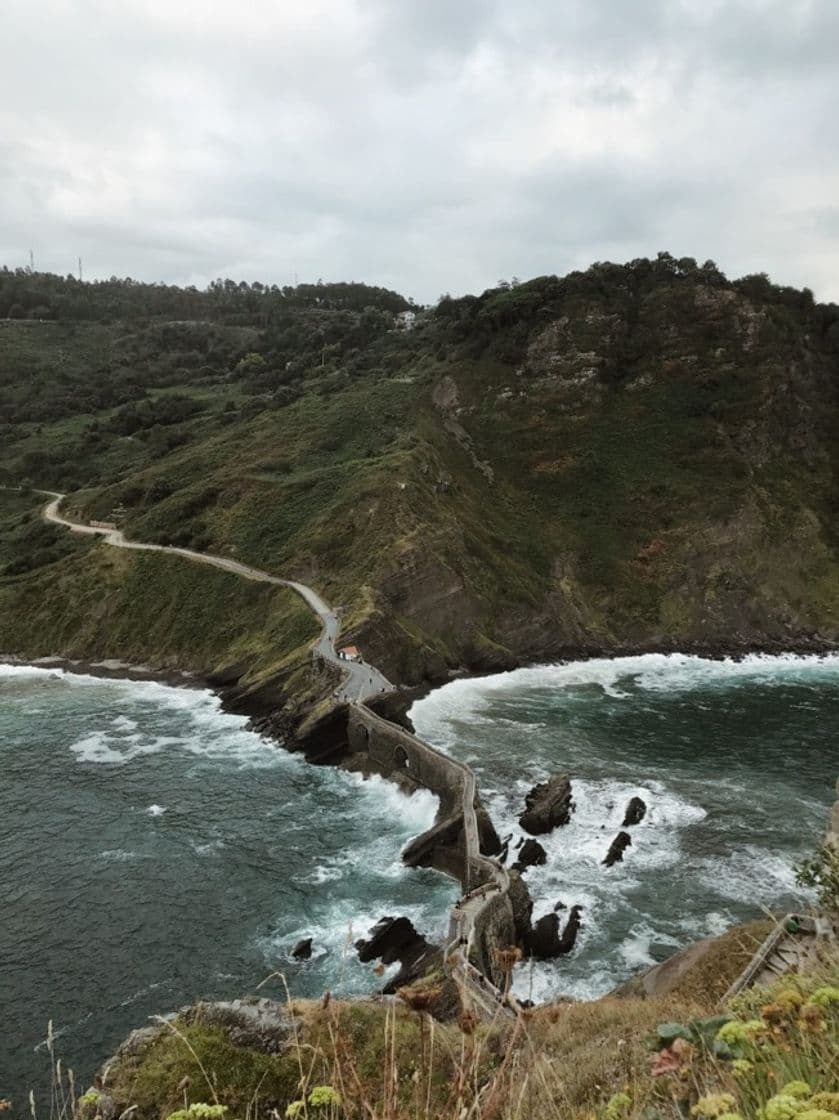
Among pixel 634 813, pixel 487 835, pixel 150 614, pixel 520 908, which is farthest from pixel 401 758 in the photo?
pixel 150 614

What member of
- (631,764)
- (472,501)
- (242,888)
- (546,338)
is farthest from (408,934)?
(546,338)

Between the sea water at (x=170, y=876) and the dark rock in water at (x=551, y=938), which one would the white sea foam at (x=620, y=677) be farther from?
the dark rock in water at (x=551, y=938)

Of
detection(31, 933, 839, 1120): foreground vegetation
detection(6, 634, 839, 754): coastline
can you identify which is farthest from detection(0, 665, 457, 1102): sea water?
detection(31, 933, 839, 1120): foreground vegetation

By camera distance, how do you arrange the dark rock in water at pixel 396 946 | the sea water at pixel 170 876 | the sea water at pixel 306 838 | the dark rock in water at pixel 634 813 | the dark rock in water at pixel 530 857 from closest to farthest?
the sea water at pixel 170 876, the sea water at pixel 306 838, the dark rock in water at pixel 396 946, the dark rock in water at pixel 530 857, the dark rock in water at pixel 634 813

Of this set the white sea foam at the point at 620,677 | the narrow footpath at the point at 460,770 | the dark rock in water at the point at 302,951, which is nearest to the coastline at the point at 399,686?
the white sea foam at the point at 620,677

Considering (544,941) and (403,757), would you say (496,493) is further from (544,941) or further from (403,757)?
(544,941)

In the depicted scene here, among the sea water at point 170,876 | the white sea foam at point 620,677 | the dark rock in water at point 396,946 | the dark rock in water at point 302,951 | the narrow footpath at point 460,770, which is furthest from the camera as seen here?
the white sea foam at point 620,677

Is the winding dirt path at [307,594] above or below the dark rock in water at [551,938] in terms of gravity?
above

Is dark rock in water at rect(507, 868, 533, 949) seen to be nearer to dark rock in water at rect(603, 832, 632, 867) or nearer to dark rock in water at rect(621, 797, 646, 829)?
dark rock in water at rect(603, 832, 632, 867)
